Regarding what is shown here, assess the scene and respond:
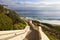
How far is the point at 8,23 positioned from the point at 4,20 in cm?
82

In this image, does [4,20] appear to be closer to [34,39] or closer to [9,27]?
[9,27]

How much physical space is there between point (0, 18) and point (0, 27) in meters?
1.84

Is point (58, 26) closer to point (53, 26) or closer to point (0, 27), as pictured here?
point (53, 26)

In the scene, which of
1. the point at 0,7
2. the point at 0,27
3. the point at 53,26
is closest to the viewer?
the point at 0,27

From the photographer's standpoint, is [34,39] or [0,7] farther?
[0,7]

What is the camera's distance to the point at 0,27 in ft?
81.3

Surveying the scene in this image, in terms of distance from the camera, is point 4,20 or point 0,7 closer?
point 4,20

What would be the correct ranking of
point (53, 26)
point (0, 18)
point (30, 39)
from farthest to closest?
point (53, 26) < point (0, 18) < point (30, 39)

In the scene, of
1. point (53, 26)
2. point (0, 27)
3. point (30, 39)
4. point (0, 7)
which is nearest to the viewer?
point (30, 39)

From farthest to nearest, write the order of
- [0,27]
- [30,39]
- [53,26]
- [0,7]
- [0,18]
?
[53,26] → [0,7] → [0,18] → [0,27] → [30,39]

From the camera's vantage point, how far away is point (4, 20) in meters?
26.3

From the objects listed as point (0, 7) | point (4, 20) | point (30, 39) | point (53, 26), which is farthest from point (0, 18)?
point (53, 26)

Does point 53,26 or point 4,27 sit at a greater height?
point 4,27

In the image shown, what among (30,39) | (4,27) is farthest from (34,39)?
(4,27)
